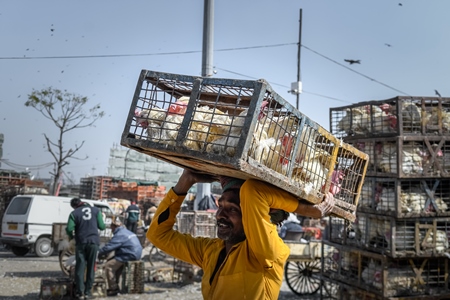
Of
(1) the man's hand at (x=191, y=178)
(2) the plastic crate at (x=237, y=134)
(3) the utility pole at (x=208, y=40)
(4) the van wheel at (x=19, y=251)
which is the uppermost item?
(3) the utility pole at (x=208, y=40)

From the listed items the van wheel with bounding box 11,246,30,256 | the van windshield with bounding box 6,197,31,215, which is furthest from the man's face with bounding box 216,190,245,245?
the van wheel with bounding box 11,246,30,256

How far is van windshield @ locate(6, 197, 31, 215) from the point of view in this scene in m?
15.8

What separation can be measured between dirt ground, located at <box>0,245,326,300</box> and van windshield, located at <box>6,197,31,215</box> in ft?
5.58

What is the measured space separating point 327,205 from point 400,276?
5.08 m

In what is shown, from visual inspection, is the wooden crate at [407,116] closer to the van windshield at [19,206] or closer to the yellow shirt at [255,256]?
the yellow shirt at [255,256]

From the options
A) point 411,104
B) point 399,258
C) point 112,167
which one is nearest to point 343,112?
point 411,104

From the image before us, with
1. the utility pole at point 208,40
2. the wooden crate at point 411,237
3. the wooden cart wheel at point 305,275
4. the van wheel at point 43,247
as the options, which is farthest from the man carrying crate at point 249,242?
the van wheel at point 43,247

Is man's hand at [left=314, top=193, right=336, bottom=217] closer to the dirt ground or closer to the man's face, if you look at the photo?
the man's face

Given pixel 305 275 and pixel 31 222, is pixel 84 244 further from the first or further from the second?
pixel 31 222

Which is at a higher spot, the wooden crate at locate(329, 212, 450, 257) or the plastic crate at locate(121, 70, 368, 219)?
the plastic crate at locate(121, 70, 368, 219)

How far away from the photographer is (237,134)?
8.15 ft

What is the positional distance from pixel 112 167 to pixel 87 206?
43538mm

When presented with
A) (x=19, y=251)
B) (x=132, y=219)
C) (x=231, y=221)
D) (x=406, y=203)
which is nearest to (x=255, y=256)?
(x=231, y=221)

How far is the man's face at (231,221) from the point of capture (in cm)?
303
